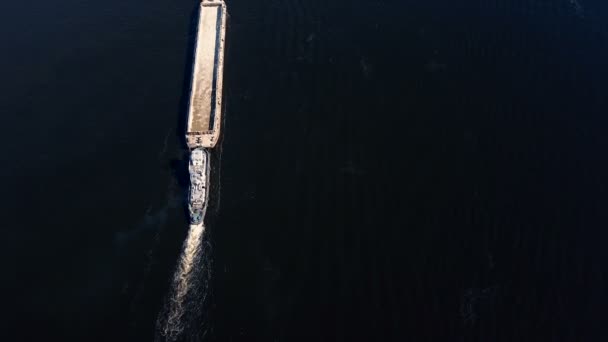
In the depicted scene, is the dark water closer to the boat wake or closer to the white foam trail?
the boat wake

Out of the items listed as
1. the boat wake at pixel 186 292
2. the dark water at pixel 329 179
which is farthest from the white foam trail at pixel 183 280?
the dark water at pixel 329 179

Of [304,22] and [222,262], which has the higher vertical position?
[304,22]

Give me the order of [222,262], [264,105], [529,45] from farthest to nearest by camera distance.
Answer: [529,45], [264,105], [222,262]

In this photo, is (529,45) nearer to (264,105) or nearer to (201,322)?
(264,105)

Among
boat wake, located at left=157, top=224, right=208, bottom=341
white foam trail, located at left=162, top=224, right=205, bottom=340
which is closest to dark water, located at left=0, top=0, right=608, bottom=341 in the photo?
boat wake, located at left=157, top=224, right=208, bottom=341

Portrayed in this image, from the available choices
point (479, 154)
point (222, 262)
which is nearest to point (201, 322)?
point (222, 262)

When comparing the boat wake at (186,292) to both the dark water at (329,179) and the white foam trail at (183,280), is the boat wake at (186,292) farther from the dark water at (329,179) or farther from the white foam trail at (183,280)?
the dark water at (329,179)
